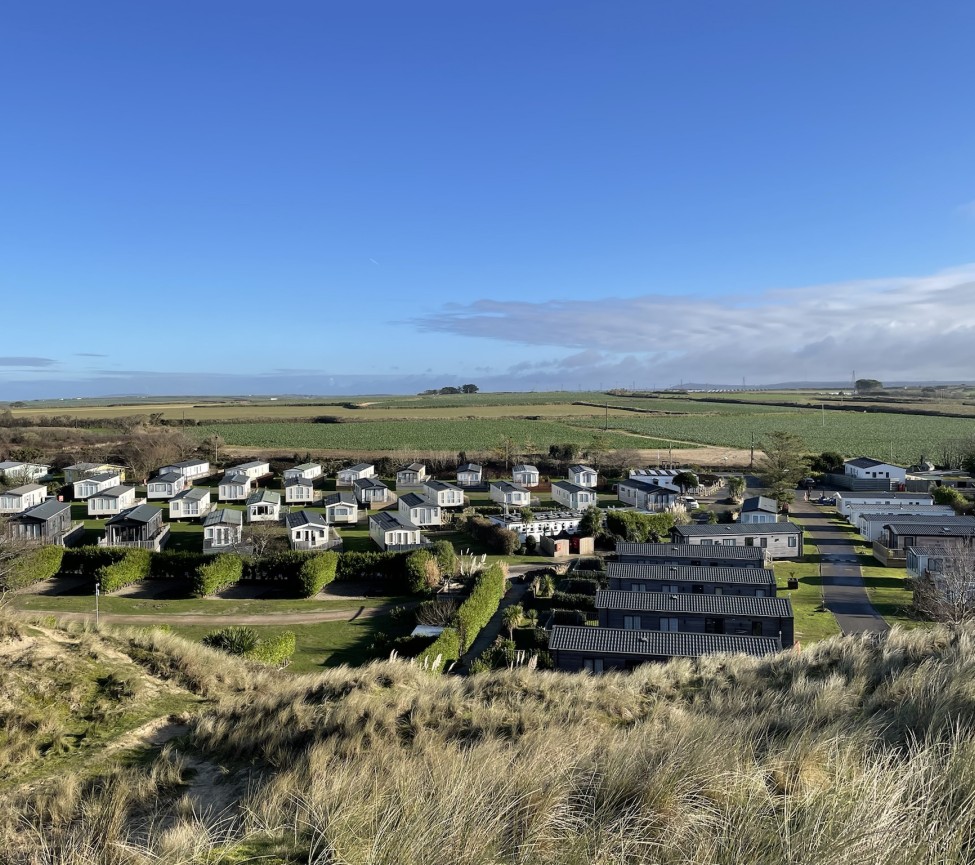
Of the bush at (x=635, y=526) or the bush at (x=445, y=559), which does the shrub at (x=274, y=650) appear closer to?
the bush at (x=445, y=559)

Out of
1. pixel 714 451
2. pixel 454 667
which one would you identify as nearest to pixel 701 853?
pixel 454 667

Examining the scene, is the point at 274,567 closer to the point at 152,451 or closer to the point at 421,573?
the point at 421,573

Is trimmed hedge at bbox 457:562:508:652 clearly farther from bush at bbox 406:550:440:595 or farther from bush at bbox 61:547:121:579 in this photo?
bush at bbox 61:547:121:579

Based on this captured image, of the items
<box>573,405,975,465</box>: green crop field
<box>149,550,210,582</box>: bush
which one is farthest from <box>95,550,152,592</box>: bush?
<box>573,405,975,465</box>: green crop field

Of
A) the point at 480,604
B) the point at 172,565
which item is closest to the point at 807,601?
the point at 480,604

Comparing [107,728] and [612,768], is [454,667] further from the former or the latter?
[612,768]

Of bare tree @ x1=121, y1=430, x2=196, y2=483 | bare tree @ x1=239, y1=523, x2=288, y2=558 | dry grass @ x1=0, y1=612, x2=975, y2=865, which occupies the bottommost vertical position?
bare tree @ x1=239, y1=523, x2=288, y2=558
